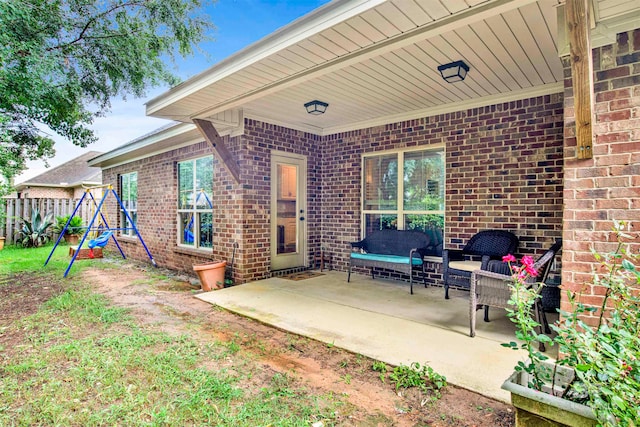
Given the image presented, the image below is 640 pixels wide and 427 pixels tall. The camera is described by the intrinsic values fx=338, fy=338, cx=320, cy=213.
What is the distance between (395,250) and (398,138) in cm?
179

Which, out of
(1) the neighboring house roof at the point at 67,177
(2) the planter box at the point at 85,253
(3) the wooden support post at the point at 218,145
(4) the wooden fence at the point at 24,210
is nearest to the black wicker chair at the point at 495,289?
(3) the wooden support post at the point at 218,145

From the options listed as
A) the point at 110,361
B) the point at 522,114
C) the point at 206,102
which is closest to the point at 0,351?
the point at 110,361

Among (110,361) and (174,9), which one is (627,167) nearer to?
(110,361)

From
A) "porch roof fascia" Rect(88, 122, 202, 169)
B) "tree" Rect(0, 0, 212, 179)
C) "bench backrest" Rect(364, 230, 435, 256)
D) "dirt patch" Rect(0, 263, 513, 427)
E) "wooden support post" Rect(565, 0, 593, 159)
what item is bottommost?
"dirt patch" Rect(0, 263, 513, 427)

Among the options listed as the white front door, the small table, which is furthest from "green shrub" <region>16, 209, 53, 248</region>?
the small table

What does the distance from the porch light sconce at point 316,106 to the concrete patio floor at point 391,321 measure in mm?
2616

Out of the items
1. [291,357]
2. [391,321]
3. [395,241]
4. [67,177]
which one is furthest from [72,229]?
[391,321]

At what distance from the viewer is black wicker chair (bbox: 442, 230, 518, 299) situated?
13.2 feet

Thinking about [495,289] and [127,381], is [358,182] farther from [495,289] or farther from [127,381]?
[127,381]

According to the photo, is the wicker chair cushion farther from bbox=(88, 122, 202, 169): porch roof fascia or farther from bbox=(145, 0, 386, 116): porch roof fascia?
bbox=(88, 122, 202, 169): porch roof fascia

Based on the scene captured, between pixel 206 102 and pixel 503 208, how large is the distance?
13.4ft

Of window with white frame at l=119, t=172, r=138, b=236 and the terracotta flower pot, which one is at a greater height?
window with white frame at l=119, t=172, r=138, b=236

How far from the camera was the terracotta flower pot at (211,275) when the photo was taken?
5105mm

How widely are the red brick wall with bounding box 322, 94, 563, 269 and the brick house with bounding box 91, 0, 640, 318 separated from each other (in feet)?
0.05
